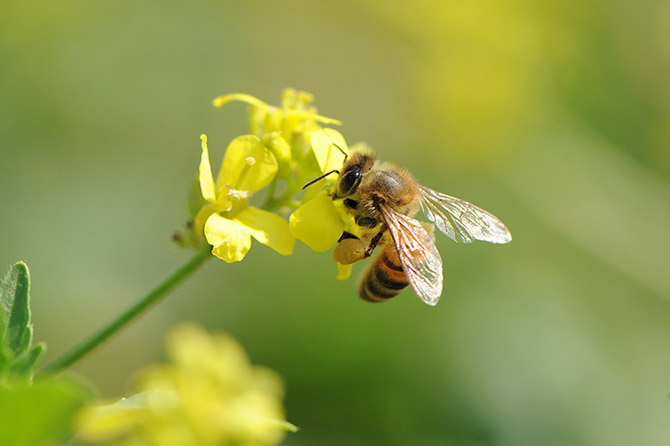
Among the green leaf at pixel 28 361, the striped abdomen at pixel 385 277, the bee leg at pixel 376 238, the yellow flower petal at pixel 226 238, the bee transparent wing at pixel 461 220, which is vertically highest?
the bee transparent wing at pixel 461 220

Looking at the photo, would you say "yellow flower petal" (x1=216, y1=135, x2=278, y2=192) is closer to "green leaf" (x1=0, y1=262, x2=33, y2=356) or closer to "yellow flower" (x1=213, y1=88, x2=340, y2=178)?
"yellow flower" (x1=213, y1=88, x2=340, y2=178)

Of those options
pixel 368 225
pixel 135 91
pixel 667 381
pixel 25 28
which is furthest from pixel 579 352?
pixel 25 28

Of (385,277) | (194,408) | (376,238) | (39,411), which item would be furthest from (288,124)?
(39,411)

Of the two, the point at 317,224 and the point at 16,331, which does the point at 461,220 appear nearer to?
the point at 317,224

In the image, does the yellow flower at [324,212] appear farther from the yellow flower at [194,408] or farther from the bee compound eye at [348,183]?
the yellow flower at [194,408]

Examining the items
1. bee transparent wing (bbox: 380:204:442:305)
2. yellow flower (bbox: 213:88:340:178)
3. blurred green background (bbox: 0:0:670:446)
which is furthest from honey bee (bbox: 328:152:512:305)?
blurred green background (bbox: 0:0:670:446)

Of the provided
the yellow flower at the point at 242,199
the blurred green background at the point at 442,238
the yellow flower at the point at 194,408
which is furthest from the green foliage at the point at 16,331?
the blurred green background at the point at 442,238
